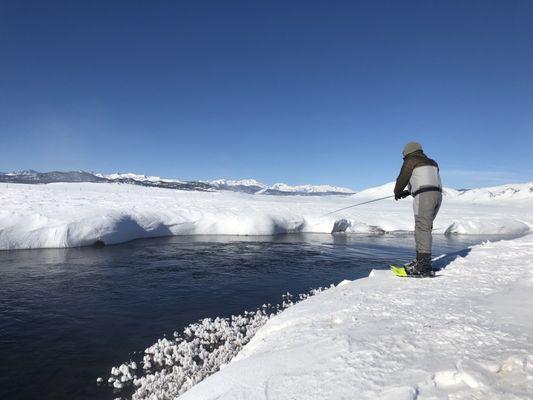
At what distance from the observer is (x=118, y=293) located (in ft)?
31.5

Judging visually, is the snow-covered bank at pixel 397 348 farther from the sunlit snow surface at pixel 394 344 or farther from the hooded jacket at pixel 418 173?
the hooded jacket at pixel 418 173

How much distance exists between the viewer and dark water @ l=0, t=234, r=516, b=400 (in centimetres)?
590

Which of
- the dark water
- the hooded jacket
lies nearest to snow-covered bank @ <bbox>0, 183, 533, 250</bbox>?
the dark water

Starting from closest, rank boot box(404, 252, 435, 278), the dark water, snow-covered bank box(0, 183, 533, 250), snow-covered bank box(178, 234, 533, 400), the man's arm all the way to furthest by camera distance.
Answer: snow-covered bank box(178, 234, 533, 400)
the dark water
boot box(404, 252, 435, 278)
the man's arm
snow-covered bank box(0, 183, 533, 250)

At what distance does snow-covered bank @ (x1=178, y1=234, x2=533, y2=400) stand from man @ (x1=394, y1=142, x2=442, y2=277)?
77 cm

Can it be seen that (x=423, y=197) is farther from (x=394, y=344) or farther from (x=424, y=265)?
(x=394, y=344)

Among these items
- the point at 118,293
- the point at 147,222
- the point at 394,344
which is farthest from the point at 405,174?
the point at 147,222

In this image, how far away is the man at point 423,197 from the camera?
267 inches

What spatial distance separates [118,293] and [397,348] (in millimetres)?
8109

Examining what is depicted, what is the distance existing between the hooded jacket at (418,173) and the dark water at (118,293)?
4.60m

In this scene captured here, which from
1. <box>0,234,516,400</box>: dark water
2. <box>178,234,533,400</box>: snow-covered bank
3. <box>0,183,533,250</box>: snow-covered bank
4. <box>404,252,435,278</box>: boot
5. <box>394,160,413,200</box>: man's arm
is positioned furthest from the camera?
<box>0,183,533,250</box>: snow-covered bank

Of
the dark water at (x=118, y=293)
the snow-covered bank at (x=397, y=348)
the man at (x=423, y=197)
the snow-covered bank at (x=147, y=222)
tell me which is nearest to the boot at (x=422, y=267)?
the man at (x=423, y=197)

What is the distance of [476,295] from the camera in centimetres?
530

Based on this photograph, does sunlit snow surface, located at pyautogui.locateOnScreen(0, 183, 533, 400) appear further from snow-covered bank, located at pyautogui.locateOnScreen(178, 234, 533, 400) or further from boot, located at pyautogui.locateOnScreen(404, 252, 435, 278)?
boot, located at pyautogui.locateOnScreen(404, 252, 435, 278)
